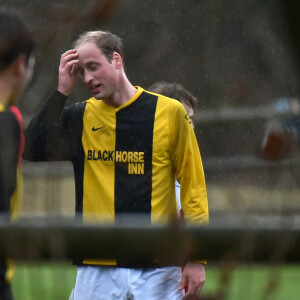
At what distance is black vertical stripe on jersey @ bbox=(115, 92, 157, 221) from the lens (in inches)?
145

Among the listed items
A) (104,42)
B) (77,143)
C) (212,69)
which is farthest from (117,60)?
(212,69)

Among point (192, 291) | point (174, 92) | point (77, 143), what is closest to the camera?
point (192, 291)

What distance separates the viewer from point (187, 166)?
366cm

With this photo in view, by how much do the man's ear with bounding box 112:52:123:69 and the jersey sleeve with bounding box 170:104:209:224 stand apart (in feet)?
0.97

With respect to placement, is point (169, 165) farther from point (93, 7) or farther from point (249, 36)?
point (249, 36)

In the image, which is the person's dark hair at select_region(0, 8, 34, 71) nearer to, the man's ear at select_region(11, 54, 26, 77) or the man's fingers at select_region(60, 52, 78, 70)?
the man's ear at select_region(11, 54, 26, 77)

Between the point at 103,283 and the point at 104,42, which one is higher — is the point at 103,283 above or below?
below

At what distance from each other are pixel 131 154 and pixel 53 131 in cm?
33

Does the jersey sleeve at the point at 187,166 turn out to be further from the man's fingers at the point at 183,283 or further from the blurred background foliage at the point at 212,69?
the blurred background foliage at the point at 212,69

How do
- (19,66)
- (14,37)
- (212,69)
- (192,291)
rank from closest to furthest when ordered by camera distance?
(14,37), (19,66), (192,291), (212,69)

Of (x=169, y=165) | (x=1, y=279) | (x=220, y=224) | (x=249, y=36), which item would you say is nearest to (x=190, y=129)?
(x=169, y=165)

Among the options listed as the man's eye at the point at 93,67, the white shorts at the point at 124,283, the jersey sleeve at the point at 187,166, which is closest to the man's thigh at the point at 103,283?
the white shorts at the point at 124,283

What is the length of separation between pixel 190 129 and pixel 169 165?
0.56 feet

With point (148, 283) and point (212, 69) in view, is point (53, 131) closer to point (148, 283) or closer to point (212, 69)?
point (148, 283)
